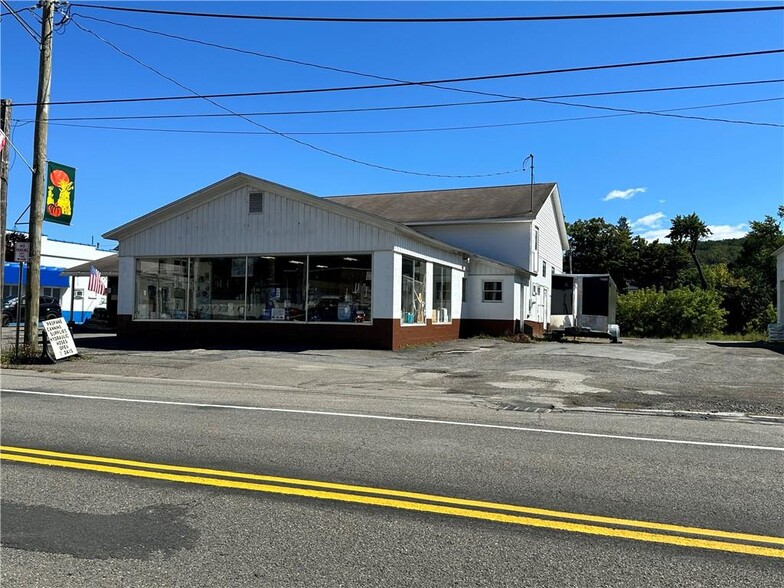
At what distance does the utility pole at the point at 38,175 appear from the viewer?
15.7 meters

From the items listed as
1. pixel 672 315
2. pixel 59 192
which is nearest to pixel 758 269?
pixel 672 315

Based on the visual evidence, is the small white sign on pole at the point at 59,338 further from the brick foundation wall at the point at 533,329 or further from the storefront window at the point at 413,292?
the brick foundation wall at the point at 533,329

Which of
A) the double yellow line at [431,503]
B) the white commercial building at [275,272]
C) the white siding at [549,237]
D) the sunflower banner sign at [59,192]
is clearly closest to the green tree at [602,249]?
the white siding at [549,237]

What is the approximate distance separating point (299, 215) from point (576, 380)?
35.5 ft

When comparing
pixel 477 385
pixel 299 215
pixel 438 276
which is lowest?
pixel 477 385

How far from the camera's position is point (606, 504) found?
4801 mm

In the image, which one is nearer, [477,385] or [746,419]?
[746,419]

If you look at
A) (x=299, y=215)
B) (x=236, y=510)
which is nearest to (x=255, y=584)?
(x=236, y=510)

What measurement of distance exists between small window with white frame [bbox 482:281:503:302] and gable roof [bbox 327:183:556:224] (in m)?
3.71

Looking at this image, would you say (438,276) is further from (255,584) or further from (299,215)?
(255,584)

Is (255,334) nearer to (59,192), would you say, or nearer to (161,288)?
(161,288)

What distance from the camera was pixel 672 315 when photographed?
42.5 m

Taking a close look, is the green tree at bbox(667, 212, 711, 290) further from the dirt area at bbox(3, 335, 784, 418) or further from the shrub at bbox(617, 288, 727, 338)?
the dirt area at bbox(3, 335, 784, 418)

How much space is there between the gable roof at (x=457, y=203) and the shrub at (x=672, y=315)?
15.1m
